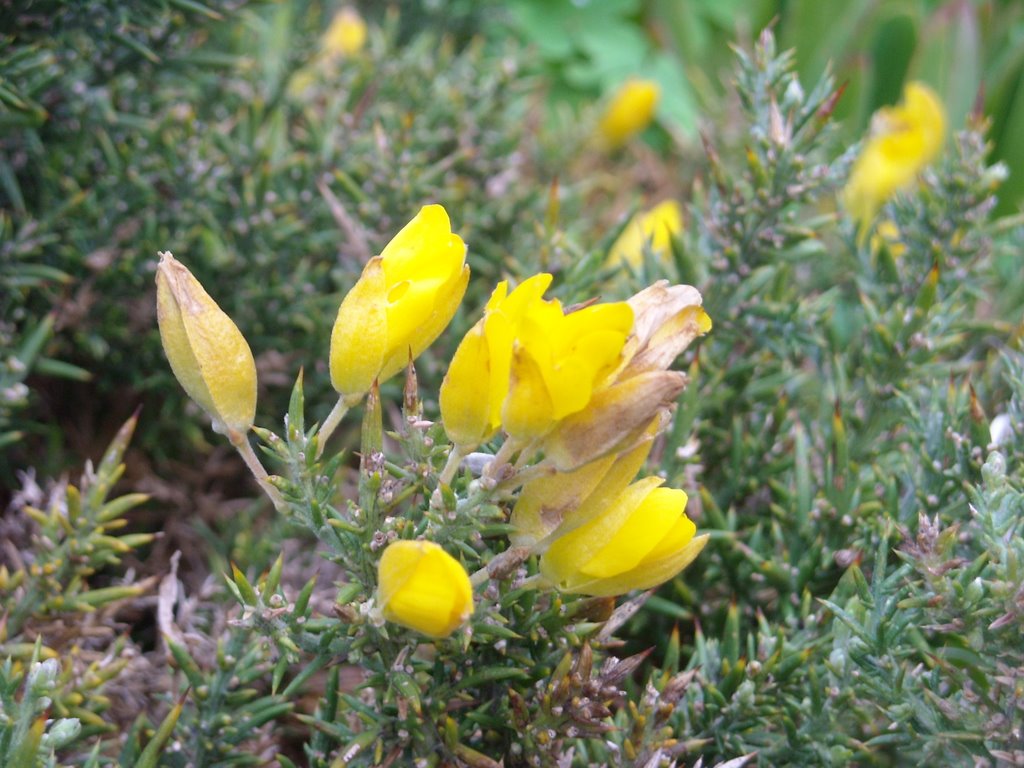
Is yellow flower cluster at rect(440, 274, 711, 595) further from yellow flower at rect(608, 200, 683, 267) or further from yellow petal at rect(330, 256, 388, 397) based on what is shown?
yellow flower at rect(608, 200, 683, 267)

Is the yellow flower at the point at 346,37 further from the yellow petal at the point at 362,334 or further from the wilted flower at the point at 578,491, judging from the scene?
the wilted flower at the point at 578,491

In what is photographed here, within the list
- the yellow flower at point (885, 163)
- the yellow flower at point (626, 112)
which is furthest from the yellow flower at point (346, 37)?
the yellow flower at point (885, 163)

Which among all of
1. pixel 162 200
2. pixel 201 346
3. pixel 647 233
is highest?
pixel 201 346

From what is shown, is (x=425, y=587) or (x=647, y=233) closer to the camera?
(x=425, y=587)

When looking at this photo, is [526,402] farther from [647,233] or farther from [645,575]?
[647,233]

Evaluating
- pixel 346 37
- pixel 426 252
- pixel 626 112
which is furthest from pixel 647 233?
pixel 426 252

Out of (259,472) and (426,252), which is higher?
(426,252)

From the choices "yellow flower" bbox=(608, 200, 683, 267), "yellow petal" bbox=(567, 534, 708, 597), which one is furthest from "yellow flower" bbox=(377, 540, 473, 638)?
"yellow flower" bbox=(608, 200, 683, 267)

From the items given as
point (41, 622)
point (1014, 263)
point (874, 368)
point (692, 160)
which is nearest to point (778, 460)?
point (874, 368)
